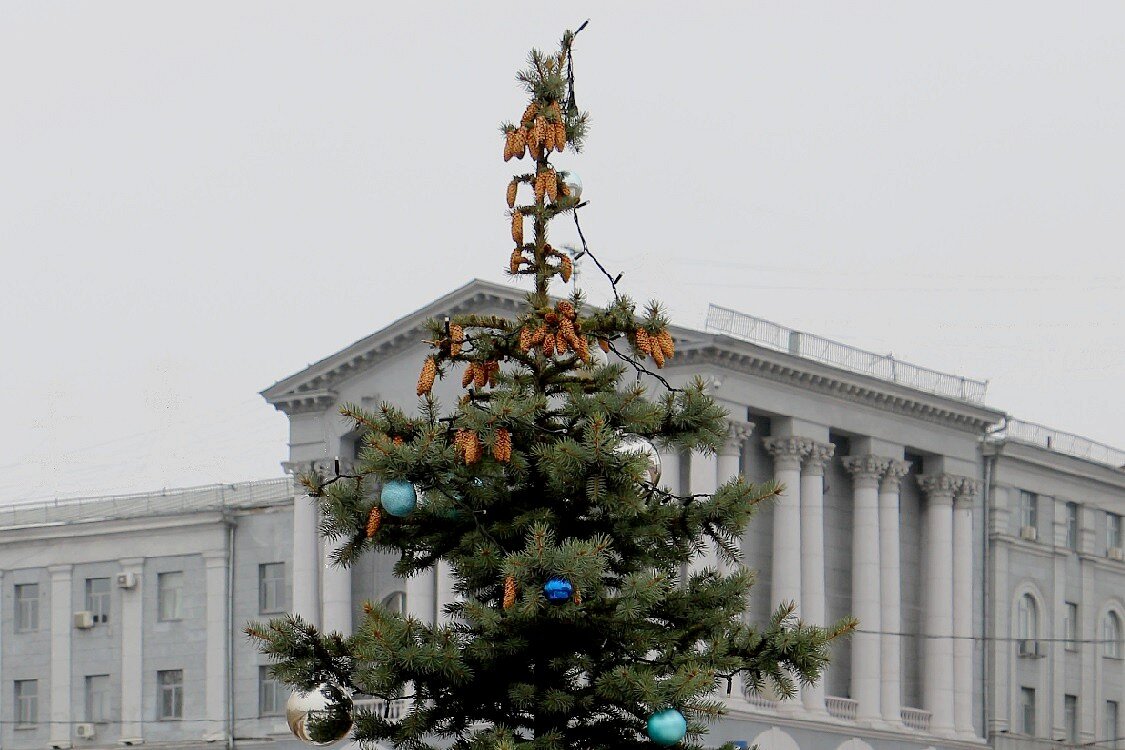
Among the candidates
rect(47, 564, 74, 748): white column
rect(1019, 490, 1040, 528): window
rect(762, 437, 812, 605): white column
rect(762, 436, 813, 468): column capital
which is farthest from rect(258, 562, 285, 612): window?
rect(1019, 490, 1040, 528): window

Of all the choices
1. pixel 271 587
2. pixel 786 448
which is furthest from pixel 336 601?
pixel 786 448

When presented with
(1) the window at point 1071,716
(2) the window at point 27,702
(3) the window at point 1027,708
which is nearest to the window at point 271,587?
(2) the window at point 27,702

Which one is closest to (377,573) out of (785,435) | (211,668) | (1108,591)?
(211,668)

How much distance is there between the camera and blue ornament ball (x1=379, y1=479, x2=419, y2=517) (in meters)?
15.2

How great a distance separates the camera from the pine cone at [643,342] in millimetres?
15492

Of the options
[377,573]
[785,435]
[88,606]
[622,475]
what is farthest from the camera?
[88,606]

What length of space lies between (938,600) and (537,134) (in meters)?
45.3

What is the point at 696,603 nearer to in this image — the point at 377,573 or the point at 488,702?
the point at 488,702

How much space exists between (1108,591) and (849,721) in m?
12.0

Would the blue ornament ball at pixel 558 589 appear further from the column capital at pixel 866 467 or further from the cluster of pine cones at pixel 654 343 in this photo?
the column capital at pixel 866 467

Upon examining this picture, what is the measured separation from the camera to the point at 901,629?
59.8 metres

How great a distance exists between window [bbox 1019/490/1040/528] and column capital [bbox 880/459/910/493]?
537 cm

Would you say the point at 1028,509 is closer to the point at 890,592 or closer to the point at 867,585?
the point at 890,592

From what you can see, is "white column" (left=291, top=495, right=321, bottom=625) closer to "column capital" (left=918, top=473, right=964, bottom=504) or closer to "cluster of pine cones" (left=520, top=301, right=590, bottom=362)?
"column capital" (left=918, top=473, right=964, bottom=504)
